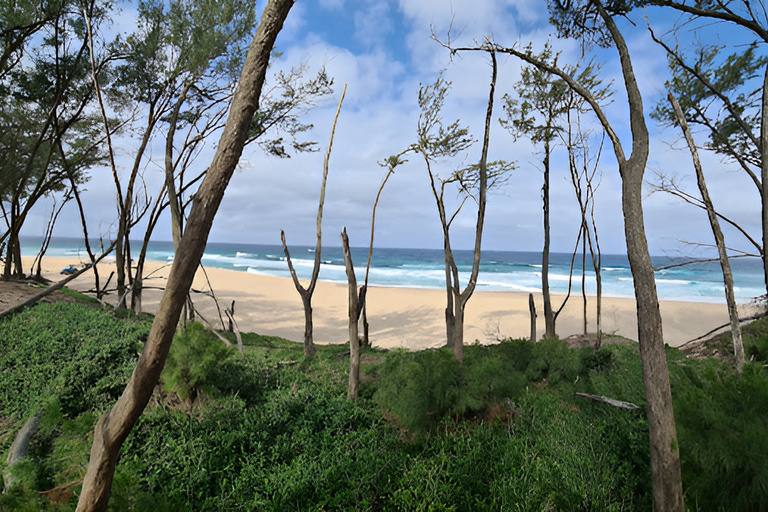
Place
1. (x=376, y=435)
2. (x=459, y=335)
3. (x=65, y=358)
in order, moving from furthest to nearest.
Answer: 1. (x=459, y=335)
2. (x=65, y=358)
3. (x=376, y=435)

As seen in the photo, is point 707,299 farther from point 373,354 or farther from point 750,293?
point 373,354

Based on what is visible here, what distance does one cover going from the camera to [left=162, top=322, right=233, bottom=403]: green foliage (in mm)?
4777

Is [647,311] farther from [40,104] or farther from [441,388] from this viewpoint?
[40,104]

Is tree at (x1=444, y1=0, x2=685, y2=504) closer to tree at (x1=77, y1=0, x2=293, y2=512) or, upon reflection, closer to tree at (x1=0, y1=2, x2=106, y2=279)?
tree at (x1=77, y1=0, x2=293, y2=512)

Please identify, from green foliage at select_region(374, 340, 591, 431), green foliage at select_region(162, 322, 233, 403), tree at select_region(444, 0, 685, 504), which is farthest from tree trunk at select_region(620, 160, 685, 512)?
green foliage at select_region(162, 322, 233, 403)

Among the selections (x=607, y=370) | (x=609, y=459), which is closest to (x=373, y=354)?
(x=607, y=370)

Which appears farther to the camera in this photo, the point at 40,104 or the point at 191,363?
the point at 40,104

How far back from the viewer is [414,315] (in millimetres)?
18484

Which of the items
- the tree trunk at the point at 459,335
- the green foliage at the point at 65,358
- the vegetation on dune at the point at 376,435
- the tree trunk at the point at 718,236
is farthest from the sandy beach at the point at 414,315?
the tree trunk at the point at 718,236

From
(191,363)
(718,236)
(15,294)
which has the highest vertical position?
(718,236)

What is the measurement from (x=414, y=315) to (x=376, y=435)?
13964 mm

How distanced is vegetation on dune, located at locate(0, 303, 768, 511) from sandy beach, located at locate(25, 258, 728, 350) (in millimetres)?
6410

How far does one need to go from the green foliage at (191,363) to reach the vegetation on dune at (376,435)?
20mm

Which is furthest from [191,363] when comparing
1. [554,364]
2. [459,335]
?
[554,364]
